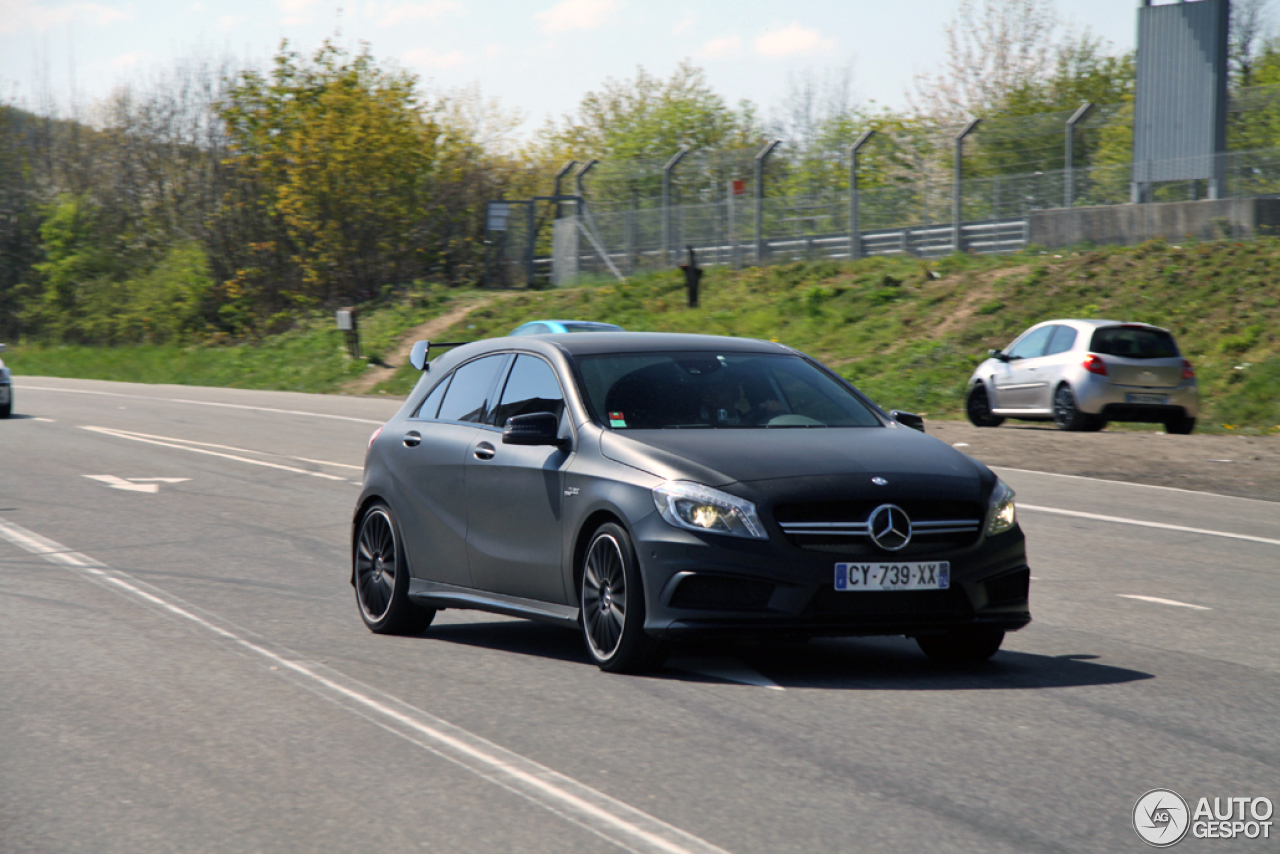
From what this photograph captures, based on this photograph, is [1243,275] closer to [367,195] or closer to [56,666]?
[56,666]

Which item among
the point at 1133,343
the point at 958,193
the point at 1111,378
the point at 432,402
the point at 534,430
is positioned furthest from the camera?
the point at 958,193

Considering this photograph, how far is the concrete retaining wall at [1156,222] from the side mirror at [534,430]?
23908 millimetres

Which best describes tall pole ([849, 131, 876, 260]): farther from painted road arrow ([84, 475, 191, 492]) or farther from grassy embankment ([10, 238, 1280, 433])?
painted road arrow ([84, 475, 191, 492])

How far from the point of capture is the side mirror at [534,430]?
7055 millimetres

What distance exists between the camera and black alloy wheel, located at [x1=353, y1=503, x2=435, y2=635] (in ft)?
26.7

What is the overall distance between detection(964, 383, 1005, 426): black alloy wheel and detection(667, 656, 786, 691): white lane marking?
16.0m

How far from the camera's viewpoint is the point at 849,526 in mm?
6285

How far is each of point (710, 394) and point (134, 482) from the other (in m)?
10.8

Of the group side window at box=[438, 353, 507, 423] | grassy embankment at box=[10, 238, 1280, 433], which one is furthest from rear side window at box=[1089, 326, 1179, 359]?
side window at box=[438, 353, 507, 423]

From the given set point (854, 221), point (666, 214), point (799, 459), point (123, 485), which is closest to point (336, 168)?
point (666, 214)

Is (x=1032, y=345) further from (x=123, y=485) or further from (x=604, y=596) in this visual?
(x=604, y=596)

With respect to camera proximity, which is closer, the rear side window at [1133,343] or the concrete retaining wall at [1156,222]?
the rear side window at [1133,343]

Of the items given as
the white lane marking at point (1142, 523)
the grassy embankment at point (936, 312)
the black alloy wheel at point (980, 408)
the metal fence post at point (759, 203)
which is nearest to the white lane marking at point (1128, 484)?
the white lane marking at point (1142, 523)

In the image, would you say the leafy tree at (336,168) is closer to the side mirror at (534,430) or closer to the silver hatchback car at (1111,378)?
the silver hatchback car at (1111,378)
